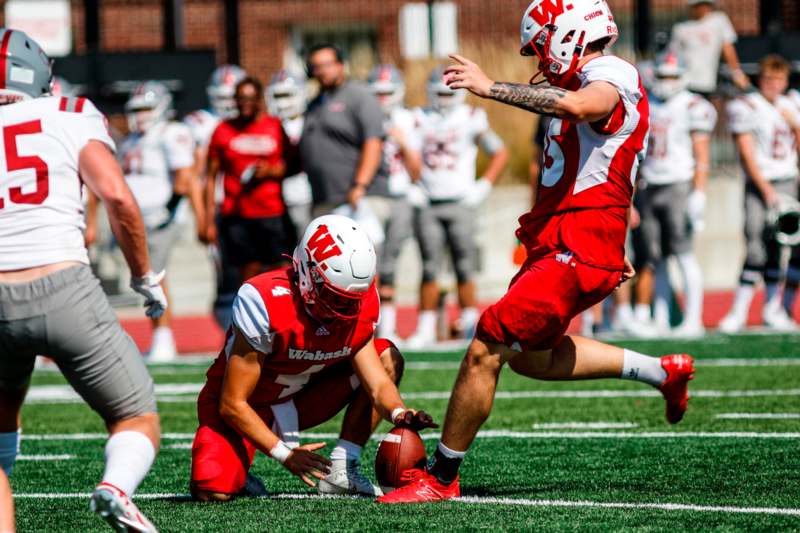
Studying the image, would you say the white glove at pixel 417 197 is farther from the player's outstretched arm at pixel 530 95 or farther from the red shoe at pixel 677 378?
the player's outstretched arm at pixel 530 95

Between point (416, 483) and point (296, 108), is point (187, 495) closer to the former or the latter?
point (416, 483)

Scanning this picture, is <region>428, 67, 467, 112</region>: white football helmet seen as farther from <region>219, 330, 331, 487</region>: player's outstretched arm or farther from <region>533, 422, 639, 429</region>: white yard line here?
<region>219, 330, 331, 487</region>: player's outstretched arm

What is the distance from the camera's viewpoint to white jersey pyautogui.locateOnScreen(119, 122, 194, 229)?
Result: 35.3 feet

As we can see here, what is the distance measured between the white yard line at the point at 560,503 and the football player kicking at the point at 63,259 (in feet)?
3.80

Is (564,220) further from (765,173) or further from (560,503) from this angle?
(765,173)

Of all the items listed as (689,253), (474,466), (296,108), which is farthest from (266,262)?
(474,466)

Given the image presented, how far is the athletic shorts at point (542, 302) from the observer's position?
4949 mm

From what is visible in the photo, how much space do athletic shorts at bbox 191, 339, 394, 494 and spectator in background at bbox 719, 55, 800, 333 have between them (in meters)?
6.55

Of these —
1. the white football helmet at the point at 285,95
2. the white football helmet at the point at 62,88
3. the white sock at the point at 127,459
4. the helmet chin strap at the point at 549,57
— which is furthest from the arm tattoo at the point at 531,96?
the white football helmet at the point at 285,95

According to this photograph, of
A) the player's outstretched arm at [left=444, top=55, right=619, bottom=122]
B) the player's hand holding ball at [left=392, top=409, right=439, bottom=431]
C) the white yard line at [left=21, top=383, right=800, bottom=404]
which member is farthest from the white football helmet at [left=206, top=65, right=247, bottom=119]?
the player's outstretched arm at [left=444, top=55, right=619, bottom=122]

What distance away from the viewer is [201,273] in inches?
618

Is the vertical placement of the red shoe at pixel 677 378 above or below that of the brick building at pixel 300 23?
below

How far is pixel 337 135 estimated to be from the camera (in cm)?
1044

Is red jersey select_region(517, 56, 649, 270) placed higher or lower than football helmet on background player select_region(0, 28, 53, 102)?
lower
